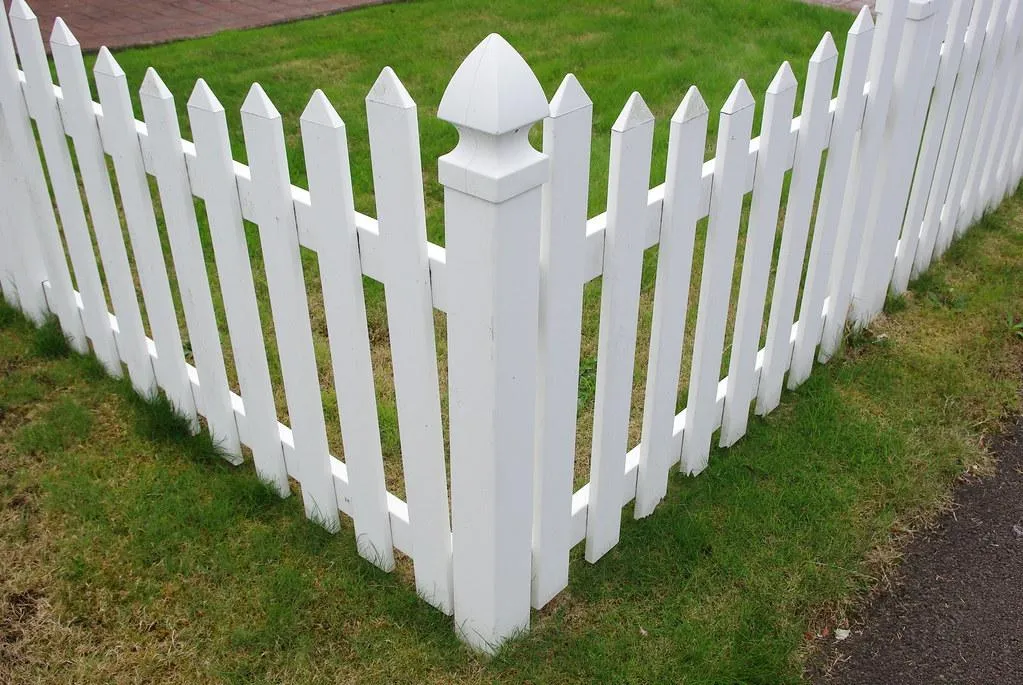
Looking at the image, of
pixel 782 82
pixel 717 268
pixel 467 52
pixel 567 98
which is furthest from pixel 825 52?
pixel 467 52

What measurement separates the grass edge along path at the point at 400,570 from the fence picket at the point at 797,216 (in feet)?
0.57

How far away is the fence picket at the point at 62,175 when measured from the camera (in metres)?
2.73

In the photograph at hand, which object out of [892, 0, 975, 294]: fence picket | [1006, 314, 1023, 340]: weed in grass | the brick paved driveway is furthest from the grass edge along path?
the brick paved driveway

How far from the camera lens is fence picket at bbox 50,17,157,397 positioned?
2543 mm

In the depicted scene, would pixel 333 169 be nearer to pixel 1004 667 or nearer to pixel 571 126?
pixel 571 126

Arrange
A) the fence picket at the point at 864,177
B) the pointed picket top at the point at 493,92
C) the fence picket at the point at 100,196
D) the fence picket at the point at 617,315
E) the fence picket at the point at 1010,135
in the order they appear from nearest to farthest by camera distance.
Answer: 1. the pointed picket top at the point at 493,92
2. the fence picket at the point at 617,315
3. the fence picket at the point at 100,196
4. the fence picket at the point at 864,177
5. the fence picket at the point at 1010,135

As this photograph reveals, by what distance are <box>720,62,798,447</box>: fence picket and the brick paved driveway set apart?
18.1ft

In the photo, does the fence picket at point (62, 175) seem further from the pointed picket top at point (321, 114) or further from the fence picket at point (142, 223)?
the pointed picket top at point (321, 114)

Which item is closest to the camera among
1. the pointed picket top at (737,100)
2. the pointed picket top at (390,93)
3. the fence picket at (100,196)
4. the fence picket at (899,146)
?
the pointed picket top at (390,93)

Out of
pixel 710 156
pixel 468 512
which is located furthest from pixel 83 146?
pixel 710 156

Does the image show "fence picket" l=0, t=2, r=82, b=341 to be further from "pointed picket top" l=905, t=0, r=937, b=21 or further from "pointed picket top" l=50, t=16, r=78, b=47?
"pointed picket top" l=905, t=0, r=937, b=21

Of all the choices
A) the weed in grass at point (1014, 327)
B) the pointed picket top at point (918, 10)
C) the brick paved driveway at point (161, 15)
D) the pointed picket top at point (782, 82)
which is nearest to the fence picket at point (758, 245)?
the pointed picket top at point (782, 82)

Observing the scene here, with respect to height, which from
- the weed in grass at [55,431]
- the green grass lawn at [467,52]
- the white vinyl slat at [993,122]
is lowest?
the weed in grass at [55,431]

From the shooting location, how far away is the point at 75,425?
10.1 feet
